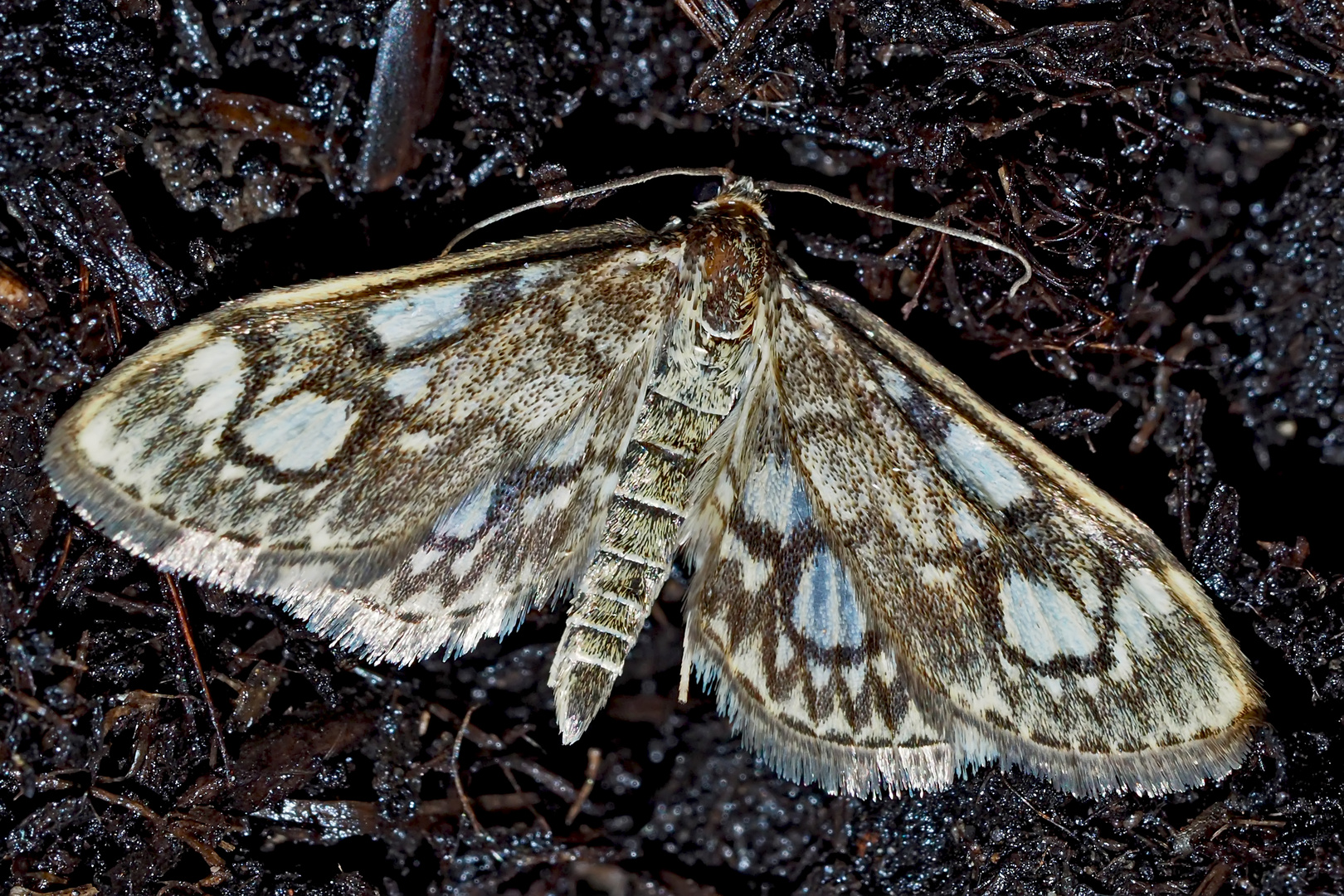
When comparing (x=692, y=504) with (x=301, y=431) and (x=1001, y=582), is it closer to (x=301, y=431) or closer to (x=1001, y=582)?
(x=1001, y=582)

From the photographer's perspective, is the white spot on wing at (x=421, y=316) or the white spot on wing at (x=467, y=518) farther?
the white spot on wing at (x=467, y=518)

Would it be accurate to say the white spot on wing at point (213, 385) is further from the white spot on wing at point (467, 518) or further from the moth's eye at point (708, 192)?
the moth's eye at point (708, 192)

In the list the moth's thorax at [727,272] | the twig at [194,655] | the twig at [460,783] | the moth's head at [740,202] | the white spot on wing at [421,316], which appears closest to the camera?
the white spot on wing at [421,316]

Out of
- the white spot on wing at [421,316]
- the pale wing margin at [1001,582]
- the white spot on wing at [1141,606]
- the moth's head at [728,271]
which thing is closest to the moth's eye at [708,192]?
the moth's head at [728,271]

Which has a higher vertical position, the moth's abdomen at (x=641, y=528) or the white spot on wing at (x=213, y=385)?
the white spot on wing at (x=213, y=385)

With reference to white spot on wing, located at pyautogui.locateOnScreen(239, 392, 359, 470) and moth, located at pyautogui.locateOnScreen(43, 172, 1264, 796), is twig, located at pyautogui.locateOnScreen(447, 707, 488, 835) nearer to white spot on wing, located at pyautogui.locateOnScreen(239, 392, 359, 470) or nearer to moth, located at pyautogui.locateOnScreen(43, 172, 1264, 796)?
moth, located at pyautogui.locateOnScreen(43, 172, 1264, 796)

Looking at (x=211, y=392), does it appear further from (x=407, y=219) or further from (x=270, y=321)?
(x=407, y=219)

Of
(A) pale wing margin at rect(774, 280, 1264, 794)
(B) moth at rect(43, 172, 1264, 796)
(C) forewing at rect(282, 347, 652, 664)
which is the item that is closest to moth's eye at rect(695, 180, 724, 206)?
(B) moth at rect(43, 172, 1264, 796)
